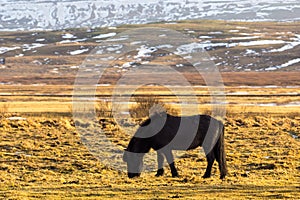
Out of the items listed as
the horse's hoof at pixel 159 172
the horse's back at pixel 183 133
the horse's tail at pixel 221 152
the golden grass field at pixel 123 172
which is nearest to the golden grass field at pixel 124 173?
the golden grass field at pixel 123 172

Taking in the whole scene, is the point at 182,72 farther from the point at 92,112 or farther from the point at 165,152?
the point at 165,152

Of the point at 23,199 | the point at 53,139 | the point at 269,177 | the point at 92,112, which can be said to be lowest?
the point at 92,112

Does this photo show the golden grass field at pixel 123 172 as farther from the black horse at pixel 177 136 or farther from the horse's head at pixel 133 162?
the black horse at pixel 177 136

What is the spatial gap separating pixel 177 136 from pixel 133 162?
5.01 ft

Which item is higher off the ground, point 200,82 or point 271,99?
point 271,99

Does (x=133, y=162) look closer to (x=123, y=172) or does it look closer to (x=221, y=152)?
(x=123, y=172)

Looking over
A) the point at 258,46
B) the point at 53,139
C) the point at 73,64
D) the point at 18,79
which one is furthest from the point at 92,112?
the point at 258,46

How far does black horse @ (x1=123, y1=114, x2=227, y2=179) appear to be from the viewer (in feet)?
44.7

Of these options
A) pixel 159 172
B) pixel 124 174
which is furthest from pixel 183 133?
pixel 124 174

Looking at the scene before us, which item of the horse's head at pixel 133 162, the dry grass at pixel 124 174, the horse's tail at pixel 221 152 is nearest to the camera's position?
the dry grass at pixel 124 174

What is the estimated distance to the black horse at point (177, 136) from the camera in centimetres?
1362

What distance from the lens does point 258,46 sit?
15100 cm

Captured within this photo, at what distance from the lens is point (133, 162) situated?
1403cm

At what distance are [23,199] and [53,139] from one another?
12.3m
